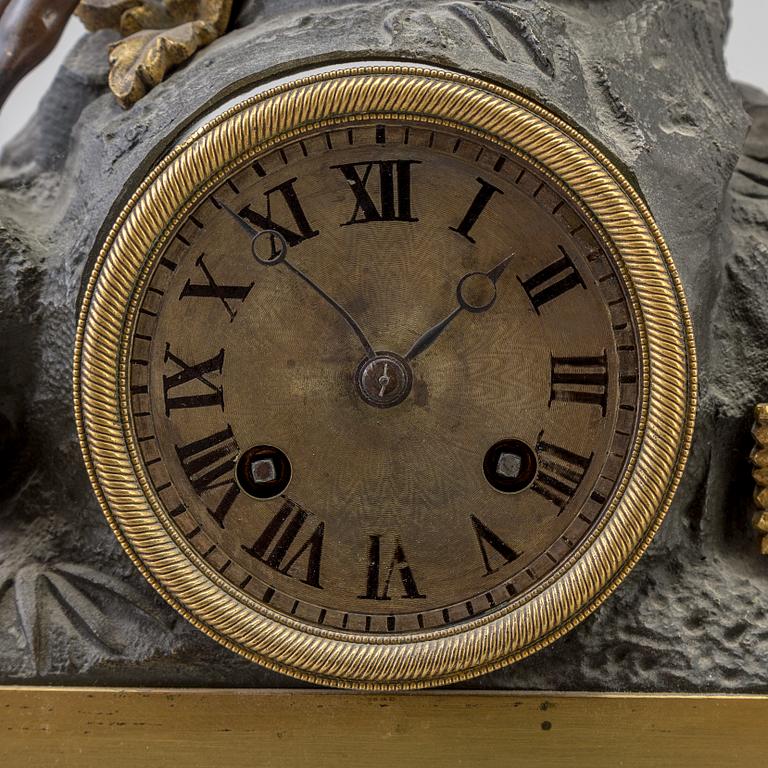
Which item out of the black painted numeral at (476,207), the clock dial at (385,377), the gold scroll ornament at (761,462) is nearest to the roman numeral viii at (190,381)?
the clock dial at (385,377)

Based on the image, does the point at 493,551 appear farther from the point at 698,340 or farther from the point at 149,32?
the point at 149,32

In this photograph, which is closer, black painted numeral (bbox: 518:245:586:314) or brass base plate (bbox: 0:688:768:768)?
black painted numeral (bbox: 518:245:586:314)

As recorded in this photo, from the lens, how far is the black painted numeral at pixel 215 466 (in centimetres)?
99

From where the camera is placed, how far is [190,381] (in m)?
0.99

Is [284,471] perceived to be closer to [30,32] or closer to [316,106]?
[316,106]

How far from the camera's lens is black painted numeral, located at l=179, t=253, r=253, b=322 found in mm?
977

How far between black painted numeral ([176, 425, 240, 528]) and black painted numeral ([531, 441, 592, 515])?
0.27 m

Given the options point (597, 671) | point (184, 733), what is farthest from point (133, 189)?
point (597, 671)

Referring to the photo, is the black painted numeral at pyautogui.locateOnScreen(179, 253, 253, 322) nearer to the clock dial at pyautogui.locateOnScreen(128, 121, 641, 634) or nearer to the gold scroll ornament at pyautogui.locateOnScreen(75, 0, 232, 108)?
the clock dial at pyautogui.locateOnScreen(128, 121, 641, 634)

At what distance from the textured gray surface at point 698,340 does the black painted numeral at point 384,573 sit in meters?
0.16

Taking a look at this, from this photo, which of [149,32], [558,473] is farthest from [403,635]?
[149,32]

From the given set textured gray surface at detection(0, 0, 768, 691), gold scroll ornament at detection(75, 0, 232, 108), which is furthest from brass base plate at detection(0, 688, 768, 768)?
gold scroll ornament at detection(75, 0, 232, 108)

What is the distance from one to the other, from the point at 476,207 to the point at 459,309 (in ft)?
0.29

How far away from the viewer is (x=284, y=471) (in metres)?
1.00
